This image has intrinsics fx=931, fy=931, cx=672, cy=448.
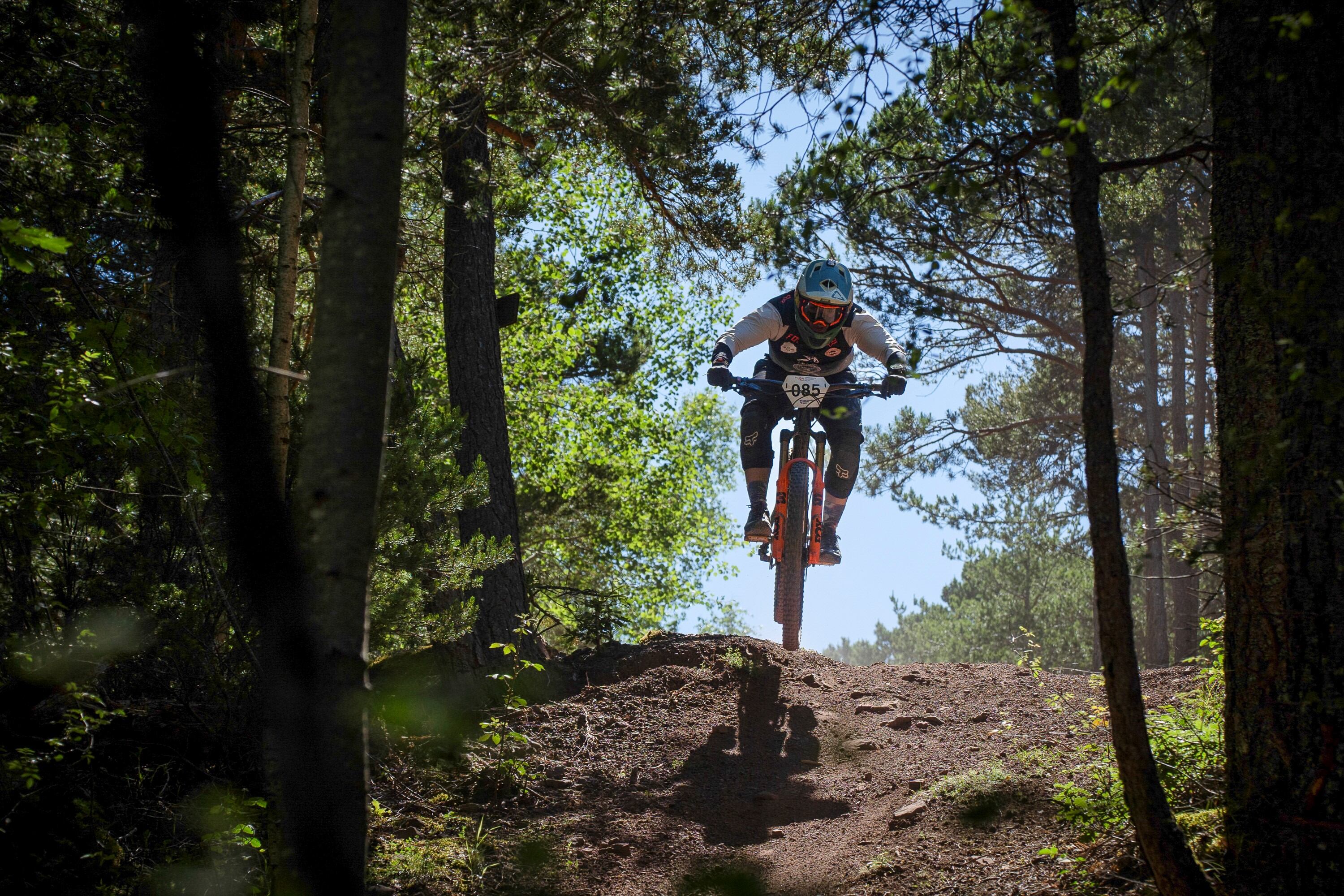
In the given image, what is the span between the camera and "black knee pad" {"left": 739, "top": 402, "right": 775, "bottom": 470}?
7324mm

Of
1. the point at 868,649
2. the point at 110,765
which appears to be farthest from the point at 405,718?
the point at 868,649

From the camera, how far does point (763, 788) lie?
4973mm

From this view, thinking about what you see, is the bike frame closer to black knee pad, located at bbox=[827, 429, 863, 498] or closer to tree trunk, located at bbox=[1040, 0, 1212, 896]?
black knee pad, located at bbox=[827, 429, 863, 498]

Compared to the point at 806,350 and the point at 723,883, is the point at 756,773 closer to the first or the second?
the point at 723,883

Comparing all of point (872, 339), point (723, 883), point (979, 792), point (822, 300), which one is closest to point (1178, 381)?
point (872, 339)

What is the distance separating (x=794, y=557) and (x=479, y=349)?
285 centimetres

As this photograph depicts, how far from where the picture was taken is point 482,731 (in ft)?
16.7

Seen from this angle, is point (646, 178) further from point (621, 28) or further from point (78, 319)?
point (78, 319)

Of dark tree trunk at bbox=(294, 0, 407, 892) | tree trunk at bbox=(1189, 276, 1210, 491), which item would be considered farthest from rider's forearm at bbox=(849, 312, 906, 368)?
tree trunk at bbox=(1189, 276, 1210, 491)

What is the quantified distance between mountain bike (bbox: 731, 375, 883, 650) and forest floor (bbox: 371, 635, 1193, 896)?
44cm

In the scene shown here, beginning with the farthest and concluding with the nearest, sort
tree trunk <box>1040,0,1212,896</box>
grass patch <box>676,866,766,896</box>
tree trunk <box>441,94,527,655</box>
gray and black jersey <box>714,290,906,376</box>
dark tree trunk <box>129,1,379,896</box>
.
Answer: gray and black jersey <box>714,290,906,376</box>
tree trunk <box>441,94,527,655</box>
grass patch <box>676,866,766,896</box>
tree trunk <box>1040,0,1212,896</box>
dark tree trunk <box>129,1,379,896</box>

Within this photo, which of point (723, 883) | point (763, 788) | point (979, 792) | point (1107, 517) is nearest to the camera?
point (1107, 517)

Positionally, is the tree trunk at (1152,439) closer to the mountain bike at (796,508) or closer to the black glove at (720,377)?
the mountain bike at (796,508)

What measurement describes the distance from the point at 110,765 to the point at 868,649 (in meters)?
74.6
